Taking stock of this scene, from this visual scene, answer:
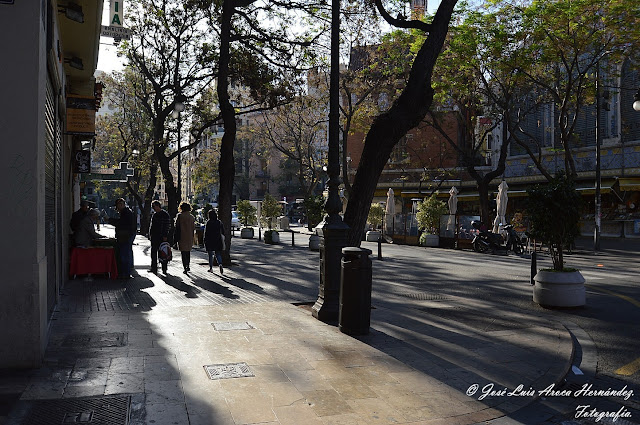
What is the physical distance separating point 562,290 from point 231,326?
5.69 m

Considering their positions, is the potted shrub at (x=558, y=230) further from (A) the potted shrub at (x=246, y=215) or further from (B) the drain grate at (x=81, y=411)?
(A) the potted shrub at (x=246, y=215)

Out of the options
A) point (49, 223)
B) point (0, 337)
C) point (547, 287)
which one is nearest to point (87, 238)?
point (49, 223)

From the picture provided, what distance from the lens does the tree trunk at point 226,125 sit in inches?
618

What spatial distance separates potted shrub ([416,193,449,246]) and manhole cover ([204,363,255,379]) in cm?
2194

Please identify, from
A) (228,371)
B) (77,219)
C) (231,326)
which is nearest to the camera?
(228,371)

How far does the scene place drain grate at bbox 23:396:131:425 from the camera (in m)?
4.26

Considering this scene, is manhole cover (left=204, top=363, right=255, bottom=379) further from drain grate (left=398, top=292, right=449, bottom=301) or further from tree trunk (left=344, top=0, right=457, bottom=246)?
drain grate (left=398, top=292, right=449, bottom=301)

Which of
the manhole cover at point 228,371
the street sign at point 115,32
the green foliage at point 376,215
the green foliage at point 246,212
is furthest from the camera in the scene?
the green foliage at point 246,212

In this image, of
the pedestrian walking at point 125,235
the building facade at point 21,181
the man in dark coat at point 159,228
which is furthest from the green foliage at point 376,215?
the building facade at point 21,181

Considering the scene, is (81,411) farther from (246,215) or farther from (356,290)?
(246,215)

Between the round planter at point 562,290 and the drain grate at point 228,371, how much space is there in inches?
241

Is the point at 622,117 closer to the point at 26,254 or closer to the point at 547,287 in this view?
the point at 547,287

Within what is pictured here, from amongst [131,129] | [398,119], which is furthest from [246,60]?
[131,129]

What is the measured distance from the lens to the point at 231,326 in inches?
302
